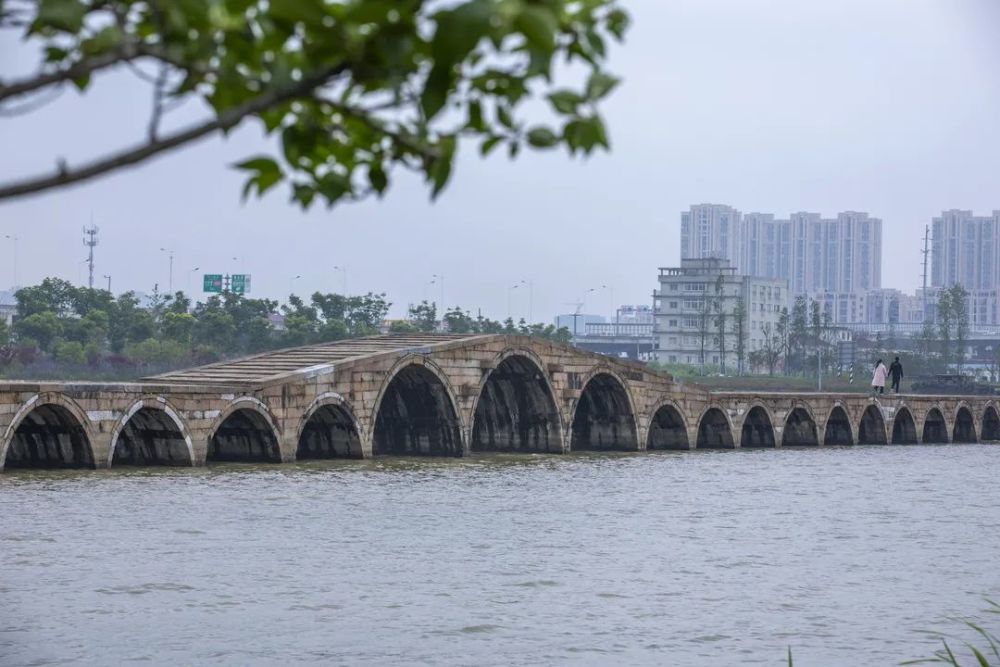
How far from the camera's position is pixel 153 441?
121 feet

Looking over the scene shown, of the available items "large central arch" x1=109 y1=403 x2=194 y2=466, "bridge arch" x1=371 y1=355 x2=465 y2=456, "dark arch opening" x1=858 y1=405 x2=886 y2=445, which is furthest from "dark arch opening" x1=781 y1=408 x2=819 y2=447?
"large central arch" x1=109 y1=403 x2=194 y2=466

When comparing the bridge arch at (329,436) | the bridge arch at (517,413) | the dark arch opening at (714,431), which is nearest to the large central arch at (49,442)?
the bridge arch at (329,436)

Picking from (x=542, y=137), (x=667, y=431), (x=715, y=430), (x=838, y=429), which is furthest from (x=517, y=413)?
(x=542, y=137)

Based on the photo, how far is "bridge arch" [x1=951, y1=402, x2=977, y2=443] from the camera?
8075cm

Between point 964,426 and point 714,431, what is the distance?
87.7ft

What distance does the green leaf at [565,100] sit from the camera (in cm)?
529

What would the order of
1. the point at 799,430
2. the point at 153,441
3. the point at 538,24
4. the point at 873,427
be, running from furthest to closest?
the point at 873,427
the point at 799,430
the point at 153,441
the point at 538,24

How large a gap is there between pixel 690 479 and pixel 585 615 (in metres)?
22.9

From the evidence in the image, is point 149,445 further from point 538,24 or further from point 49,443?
point 538,24

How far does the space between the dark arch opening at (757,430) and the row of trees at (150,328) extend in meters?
30.0

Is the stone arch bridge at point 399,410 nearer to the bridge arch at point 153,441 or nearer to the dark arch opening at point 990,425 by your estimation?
the bridge arch at point 153,441

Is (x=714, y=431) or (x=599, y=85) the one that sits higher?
(x=599, y=85)

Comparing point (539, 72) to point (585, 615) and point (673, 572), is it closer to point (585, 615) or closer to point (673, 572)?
point (585, 615)

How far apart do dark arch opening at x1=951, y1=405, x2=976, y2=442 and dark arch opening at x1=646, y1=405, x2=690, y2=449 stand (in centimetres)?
2796
